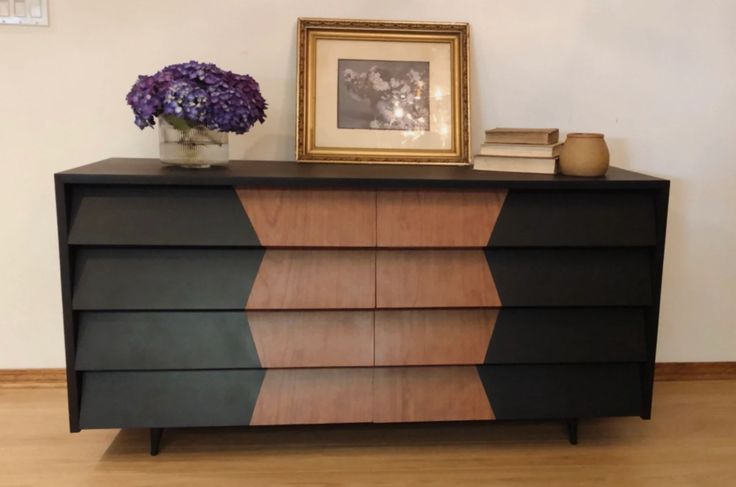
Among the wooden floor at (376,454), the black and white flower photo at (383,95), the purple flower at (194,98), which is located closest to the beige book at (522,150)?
the black and white flower photo at (383,95)

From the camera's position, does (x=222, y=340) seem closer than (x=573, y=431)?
Yes

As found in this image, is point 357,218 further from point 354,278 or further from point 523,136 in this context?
point 523,136

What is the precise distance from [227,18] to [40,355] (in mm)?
1262

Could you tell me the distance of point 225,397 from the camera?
1.90m

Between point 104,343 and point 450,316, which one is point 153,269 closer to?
point 104,343

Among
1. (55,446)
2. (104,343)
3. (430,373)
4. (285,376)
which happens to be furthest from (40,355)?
(430,373)

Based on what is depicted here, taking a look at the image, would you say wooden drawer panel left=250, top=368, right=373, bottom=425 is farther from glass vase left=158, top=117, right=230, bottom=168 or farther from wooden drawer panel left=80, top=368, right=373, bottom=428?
glass vase left=158, top=117, right=230, bottom=168

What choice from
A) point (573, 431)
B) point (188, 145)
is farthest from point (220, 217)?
point (573, 431)

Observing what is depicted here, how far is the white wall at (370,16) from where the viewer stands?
2221mm

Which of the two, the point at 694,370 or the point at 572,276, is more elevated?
the point at 572,276

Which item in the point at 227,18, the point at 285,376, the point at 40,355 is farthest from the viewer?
the point at 40,355

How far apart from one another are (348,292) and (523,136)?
2.17 ft

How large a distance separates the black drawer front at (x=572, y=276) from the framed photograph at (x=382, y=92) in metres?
0.47

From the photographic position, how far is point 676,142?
243cm
